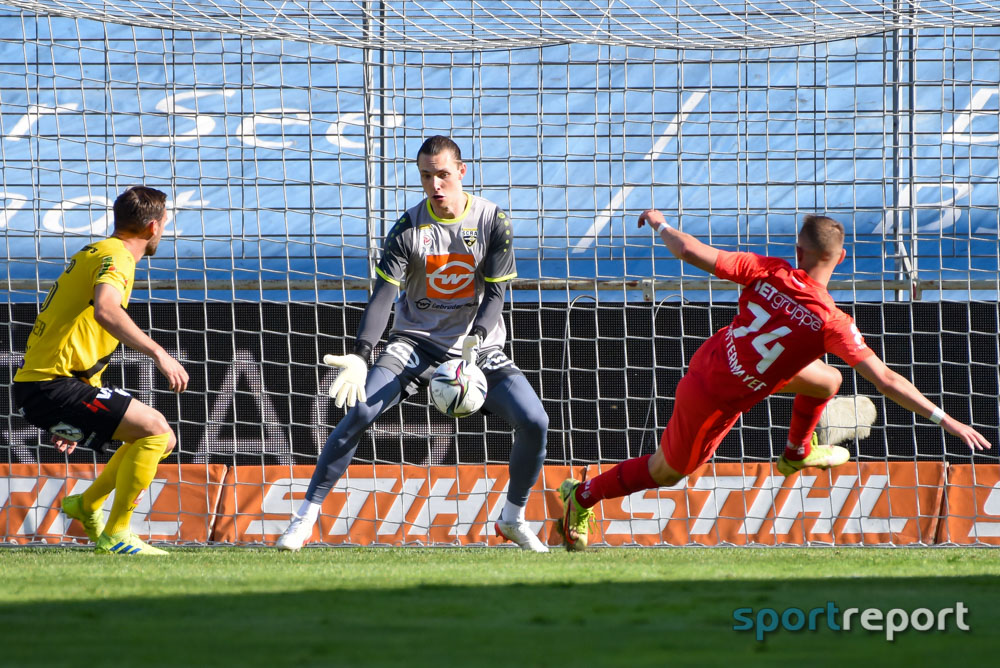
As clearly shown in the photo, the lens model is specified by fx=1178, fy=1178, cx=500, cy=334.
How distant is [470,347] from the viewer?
556 cm

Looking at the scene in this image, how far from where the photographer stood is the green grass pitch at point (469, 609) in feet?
8.40

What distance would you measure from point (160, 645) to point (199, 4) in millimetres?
5919

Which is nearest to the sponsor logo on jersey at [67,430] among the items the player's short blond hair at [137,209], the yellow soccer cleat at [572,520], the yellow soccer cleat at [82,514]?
the yellow soccer cleat at [82,514]

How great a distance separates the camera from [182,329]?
24.1 ft

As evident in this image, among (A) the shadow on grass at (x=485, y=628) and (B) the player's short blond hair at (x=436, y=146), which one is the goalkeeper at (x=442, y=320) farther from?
(A) the shadow on grass at (x=485, y=628)

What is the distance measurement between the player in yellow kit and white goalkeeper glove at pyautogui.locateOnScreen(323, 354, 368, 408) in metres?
0.68

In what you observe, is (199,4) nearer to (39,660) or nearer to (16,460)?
(16,460)

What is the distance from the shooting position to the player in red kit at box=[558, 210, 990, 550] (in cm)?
504

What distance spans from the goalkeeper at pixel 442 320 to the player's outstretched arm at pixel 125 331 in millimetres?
842

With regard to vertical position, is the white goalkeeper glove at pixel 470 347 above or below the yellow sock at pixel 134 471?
above

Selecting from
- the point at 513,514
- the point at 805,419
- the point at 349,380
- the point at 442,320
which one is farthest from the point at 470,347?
the point at 805,419

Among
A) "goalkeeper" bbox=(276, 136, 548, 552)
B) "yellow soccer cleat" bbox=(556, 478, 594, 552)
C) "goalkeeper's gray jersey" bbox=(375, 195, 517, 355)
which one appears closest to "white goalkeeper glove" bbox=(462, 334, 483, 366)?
"goalkeeper" bbox=(276, 136, 548, 552)

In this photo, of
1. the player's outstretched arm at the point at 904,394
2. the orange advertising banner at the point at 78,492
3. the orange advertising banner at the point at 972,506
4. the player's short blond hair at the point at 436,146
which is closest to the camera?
the player's outstretched arm at the point at 904,394

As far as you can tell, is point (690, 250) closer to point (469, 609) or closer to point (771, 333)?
point (771, 333)
